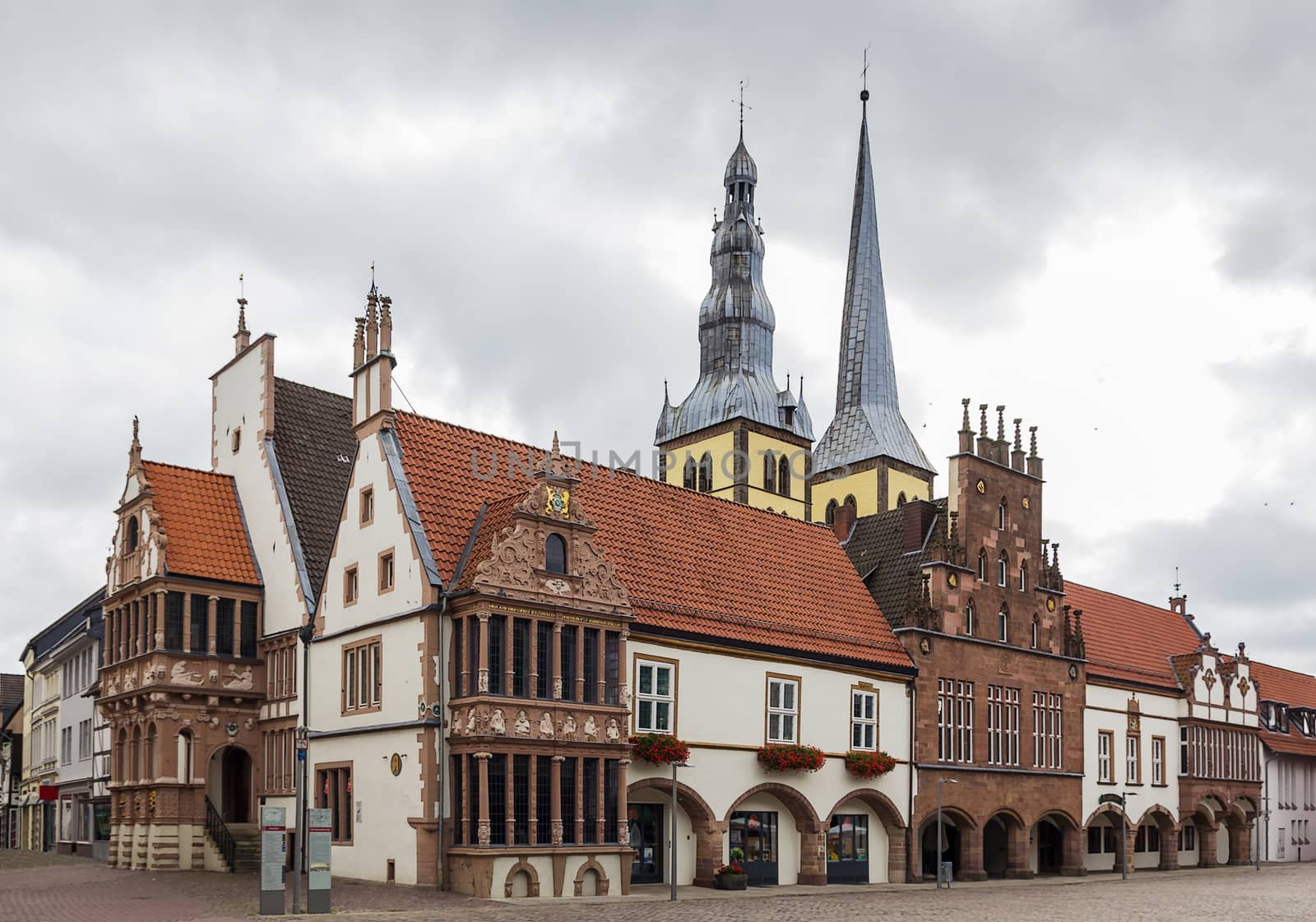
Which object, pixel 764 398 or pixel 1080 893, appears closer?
pixel 1080 893

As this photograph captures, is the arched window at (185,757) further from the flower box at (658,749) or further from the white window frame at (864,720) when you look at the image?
the white window frame at (864,720)

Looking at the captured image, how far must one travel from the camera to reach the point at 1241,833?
6456cm

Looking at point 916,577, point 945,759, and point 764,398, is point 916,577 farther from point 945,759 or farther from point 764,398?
point 764,398

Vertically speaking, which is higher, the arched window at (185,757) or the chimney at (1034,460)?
the chimney at (1034,460)

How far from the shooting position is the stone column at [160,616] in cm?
4075

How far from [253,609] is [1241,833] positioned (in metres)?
44.1

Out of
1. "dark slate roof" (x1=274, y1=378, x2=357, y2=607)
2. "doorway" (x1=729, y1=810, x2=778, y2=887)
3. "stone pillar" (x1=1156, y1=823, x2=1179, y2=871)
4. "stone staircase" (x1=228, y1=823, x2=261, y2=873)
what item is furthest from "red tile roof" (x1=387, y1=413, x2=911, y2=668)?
"stone pillar" (x1=1156, y1=823, x2=1179, y2=871)

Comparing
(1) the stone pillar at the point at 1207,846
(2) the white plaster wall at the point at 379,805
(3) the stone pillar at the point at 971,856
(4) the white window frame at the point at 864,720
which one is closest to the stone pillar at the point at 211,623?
(2) the white plaster wall at the point at 379,805

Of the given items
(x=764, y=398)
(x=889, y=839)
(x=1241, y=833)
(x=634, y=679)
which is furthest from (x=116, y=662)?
(x=764, y=398)

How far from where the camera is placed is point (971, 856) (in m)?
48.4

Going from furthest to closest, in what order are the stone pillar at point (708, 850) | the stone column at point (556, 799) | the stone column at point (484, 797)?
the stone pillar at point (708, 850)
the stone column at point (556, 799)
the stone column at point (484, 797)

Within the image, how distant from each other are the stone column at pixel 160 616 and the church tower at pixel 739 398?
64.4 metres

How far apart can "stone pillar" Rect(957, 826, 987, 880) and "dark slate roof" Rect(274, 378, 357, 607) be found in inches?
866

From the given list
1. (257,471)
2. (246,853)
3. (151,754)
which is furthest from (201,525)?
(246,853)
